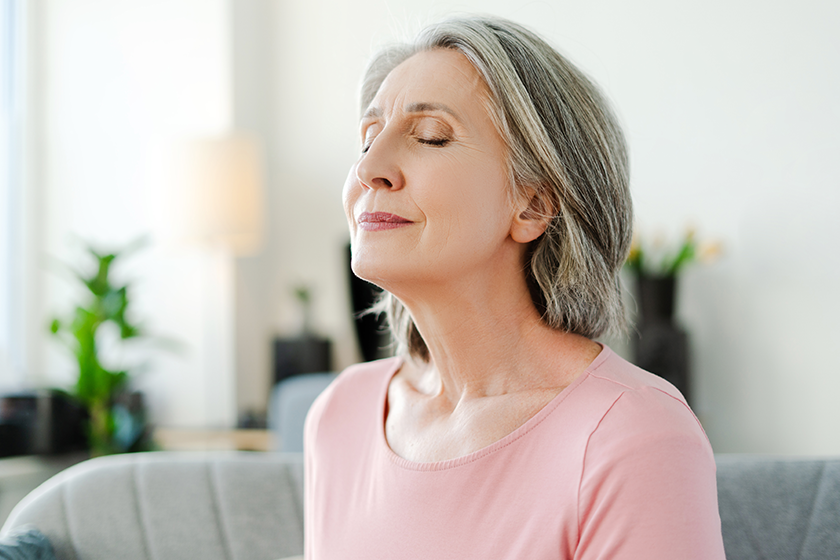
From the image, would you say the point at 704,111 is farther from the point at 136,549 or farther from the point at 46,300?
the point at 46,300

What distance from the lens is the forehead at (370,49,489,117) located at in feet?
3.19

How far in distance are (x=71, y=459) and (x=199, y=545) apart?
243cm

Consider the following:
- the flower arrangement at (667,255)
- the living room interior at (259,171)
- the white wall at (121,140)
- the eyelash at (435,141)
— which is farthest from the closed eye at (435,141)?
the white wall at (121,140)

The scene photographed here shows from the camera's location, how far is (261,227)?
11.7 feet

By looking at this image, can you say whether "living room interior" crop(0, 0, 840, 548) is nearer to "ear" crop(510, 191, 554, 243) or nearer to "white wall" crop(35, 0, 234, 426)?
"white wall" crop(35, 0, 234, 426)

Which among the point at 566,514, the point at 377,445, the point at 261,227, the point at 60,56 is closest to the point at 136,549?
the point at 377,445

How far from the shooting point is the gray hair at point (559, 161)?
952mm

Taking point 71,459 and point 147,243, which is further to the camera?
point 147,243

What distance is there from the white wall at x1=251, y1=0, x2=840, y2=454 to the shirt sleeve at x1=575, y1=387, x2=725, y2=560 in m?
2.03

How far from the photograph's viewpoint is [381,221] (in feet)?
3.14

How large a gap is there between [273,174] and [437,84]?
345 centimetres

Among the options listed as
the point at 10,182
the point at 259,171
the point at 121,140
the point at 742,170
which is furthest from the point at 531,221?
the point at 10,182

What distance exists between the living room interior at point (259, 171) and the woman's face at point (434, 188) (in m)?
2.11

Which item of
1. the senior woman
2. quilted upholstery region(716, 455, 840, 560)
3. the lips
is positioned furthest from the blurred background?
the lips
